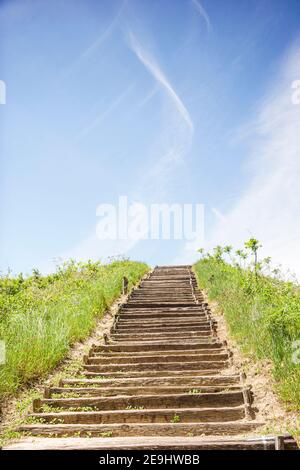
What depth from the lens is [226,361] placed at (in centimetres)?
704

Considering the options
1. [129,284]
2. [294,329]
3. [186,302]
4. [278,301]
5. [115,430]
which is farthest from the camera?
[129,284]

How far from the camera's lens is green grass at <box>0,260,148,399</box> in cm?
648

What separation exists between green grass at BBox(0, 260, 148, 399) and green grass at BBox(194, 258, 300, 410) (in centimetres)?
294

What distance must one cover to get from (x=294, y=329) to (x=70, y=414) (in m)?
3.28

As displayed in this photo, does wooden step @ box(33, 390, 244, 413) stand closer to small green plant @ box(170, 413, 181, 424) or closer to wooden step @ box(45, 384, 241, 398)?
wooden step @ box(45, 384, 241, 398)

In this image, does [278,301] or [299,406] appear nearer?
[299,406]

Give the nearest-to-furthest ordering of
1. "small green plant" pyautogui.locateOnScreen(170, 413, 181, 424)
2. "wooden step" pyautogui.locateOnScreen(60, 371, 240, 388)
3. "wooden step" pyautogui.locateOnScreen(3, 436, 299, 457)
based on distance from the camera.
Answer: "wooden step" pyautogui.locateOnScreen(3, 436, 299, 457)
"small green plant" pyautogui.locateOnScreen(170, 413, 181, 424)
"wooden step" pyautogui.locateOnScreen(60, 371, 240, 388)

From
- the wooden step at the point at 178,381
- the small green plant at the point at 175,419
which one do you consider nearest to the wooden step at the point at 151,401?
the small green plant at the point at 175,419

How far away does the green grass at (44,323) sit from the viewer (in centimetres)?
648

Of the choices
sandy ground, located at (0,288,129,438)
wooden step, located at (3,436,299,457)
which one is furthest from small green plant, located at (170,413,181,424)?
sandy ground, located at (0,288,129,438)

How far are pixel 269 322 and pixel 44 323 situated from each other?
3816 mm

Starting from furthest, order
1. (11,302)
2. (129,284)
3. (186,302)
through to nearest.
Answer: (129,284) → (186,302) → (11,302)
